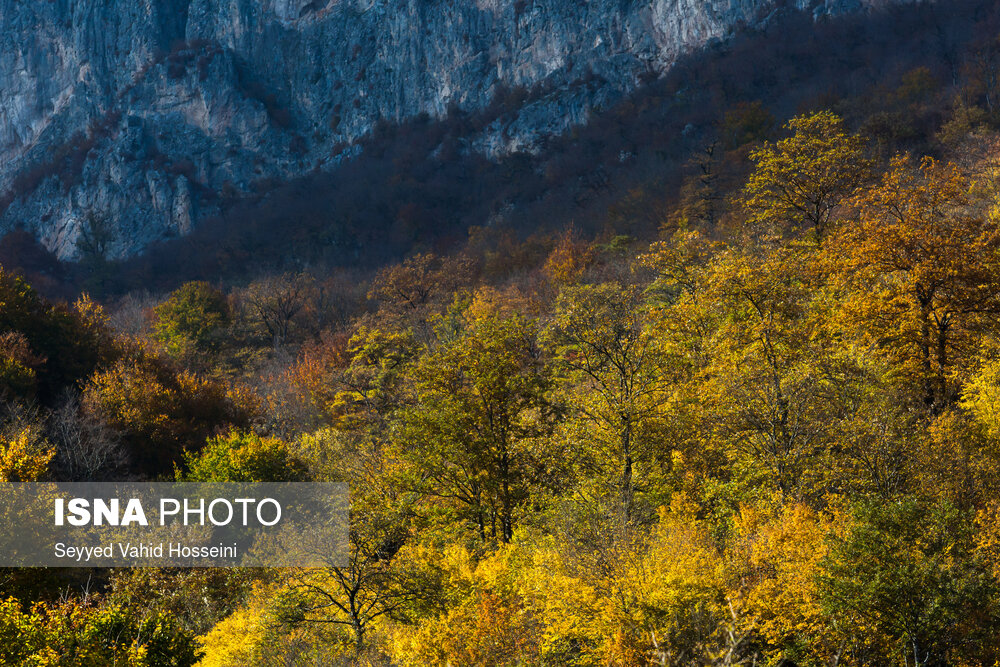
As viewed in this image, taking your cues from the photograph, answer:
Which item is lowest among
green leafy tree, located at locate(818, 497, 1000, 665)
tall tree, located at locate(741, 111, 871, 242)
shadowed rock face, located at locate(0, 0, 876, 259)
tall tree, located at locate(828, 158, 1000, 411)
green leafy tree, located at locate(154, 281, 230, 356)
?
green leafy tree, located at locate(818, 497, 1000, 665)

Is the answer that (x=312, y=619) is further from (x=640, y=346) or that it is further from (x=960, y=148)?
(x=960, y=148)

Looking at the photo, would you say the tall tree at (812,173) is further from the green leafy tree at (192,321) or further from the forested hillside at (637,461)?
the green leafy tree at (192,321)

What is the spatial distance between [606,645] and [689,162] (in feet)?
222

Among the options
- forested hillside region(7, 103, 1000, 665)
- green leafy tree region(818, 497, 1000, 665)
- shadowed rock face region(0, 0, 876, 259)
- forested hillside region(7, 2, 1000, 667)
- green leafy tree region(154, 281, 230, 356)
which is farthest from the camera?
shadowed rock face region(0, 0, 876, 259)

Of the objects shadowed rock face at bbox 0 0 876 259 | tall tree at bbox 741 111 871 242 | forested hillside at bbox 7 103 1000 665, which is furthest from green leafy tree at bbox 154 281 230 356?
shadowed rock face at bbox 0 0 876 259

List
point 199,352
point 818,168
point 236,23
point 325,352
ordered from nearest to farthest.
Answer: point 818,168, point 325,352, point 199,352, point 236,23

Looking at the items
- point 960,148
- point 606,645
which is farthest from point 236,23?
point 606,645

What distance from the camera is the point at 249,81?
126m

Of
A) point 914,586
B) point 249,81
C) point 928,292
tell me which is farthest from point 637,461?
point 249,81

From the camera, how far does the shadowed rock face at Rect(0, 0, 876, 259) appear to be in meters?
105

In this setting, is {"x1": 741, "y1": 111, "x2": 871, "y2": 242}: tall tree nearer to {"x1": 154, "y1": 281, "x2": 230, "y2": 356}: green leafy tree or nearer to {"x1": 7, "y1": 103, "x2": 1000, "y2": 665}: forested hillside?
{"x1": 7, "y1": 103, "x2": 1000, "y2": 665}: forested hillside

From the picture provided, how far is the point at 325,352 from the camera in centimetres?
5475

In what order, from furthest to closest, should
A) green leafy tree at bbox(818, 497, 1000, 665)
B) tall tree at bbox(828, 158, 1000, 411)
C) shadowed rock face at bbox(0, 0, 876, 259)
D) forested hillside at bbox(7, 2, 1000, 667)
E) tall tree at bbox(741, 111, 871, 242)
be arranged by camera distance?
shadowed rock face at bbox(0, 0, 876, 259), tall tree at bbox(741, 111, 871, 242), tall tree at bbox(828, 158, 1000, 411), forested hillside at bbox(7, 2, 1000, 667), green leafy tree at bbox(818, 497, 1000, 665)

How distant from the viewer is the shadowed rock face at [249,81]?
104750 millimetres
